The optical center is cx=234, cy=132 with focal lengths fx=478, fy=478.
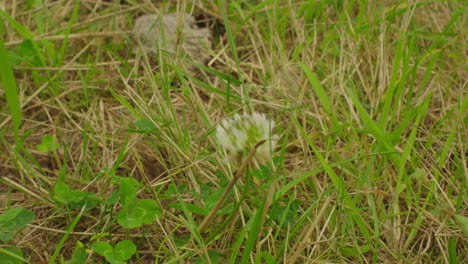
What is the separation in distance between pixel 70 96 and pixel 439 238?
1.50 metres

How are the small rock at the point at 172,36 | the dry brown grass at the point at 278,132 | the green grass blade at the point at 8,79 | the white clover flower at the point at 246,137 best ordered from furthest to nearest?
the small rock at the point at 172,36 → the dry brown grass at the point at 278,132 → the green grass blade at the point at 8,79 → the white clover flower at the point at 246,137

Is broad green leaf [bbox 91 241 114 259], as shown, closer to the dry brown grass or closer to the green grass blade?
the dry brown grass

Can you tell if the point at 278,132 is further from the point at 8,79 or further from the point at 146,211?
the point at 8,79

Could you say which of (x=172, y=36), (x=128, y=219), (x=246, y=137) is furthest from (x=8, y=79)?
(x=172, y=36)

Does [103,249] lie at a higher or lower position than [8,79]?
lower

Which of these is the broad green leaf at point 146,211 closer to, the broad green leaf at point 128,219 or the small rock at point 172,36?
the broad green leaf at point 128,219

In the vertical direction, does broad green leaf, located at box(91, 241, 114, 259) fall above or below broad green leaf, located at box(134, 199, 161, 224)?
below

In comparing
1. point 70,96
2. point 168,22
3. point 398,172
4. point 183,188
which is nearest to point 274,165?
point 183,188

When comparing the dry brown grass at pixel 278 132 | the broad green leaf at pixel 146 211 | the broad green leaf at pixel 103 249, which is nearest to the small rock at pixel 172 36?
the dry brown grass at pixel 278 132

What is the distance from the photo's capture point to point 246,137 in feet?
3.76

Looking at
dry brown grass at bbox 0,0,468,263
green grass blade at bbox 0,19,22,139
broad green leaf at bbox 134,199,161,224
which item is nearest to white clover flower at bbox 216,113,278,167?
dry brown grass at bbox 0,0,468,263

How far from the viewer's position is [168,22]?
2346 mm

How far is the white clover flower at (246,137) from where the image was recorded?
1140 mm

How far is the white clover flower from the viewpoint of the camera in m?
1.14
